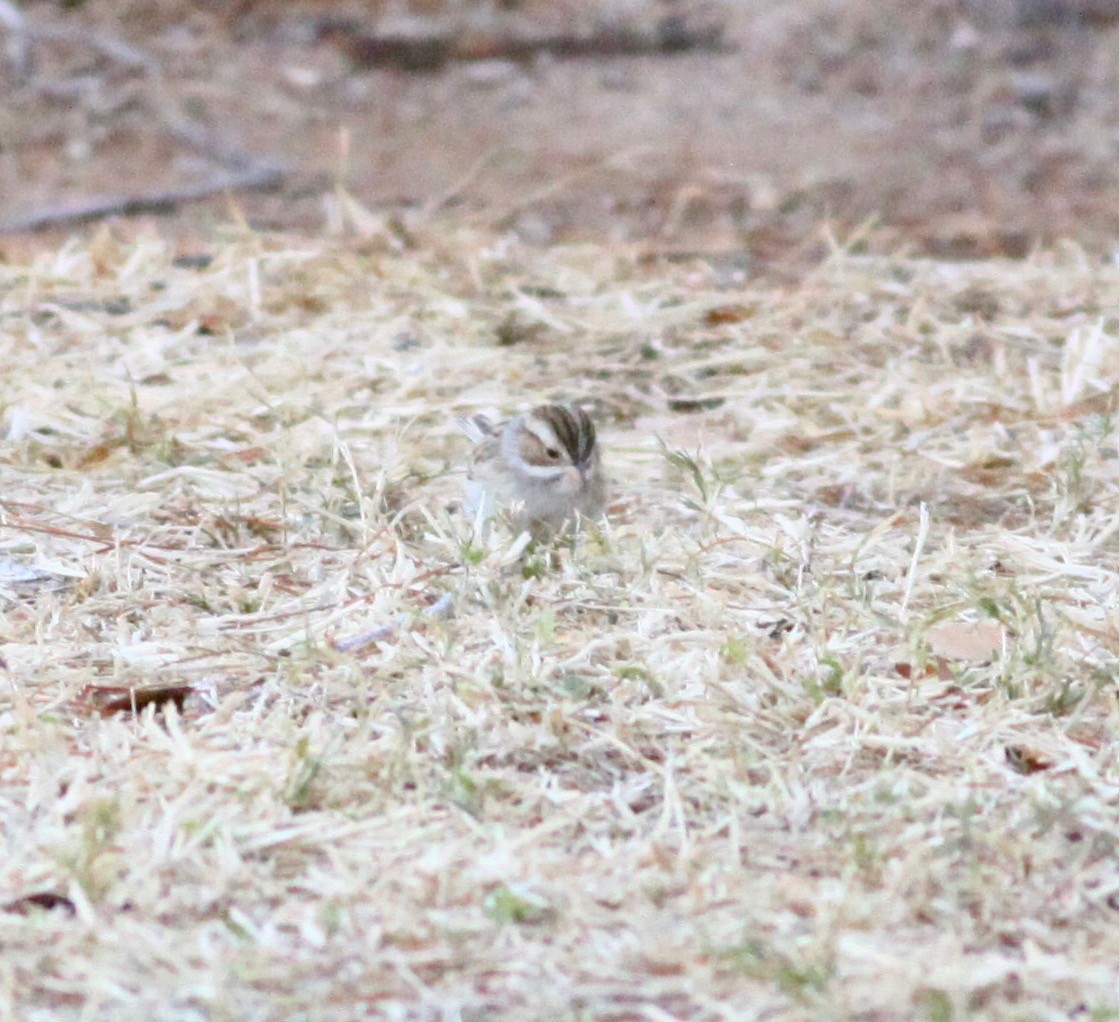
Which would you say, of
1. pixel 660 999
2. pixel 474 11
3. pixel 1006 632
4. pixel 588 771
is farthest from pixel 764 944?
pixel 474 11

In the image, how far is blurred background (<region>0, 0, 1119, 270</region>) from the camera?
9.86 meters

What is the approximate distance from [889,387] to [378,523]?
2129 millimetres

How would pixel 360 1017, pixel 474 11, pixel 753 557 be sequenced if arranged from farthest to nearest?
pixel 474 11, pixel 753 557, pixel 360 1017

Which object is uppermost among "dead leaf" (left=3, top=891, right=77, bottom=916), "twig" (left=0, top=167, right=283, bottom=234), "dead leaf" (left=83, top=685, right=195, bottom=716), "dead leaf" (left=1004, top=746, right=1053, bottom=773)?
"dead leaf" (left=3, top=891, right=77, bottom=916)

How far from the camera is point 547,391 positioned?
6.88 metres

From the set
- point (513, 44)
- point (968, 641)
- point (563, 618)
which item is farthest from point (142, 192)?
point (968, 641)

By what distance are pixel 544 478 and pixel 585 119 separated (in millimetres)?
6629

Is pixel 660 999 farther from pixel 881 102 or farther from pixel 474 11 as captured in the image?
pixel 474 11

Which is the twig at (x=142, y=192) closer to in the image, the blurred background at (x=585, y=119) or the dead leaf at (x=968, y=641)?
the blurred background at (x=585, y=119)

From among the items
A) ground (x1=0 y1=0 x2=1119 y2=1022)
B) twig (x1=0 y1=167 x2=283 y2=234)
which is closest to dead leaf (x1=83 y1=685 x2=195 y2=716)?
ground (x1=0 y1=0 x2=1119 y2=1022)

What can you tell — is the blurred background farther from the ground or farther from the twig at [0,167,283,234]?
the ground

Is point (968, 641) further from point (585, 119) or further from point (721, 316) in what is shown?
point (585, 119)

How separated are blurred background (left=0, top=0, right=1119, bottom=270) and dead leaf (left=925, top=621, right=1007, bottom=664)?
4.31m

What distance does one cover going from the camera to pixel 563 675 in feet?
14.6
